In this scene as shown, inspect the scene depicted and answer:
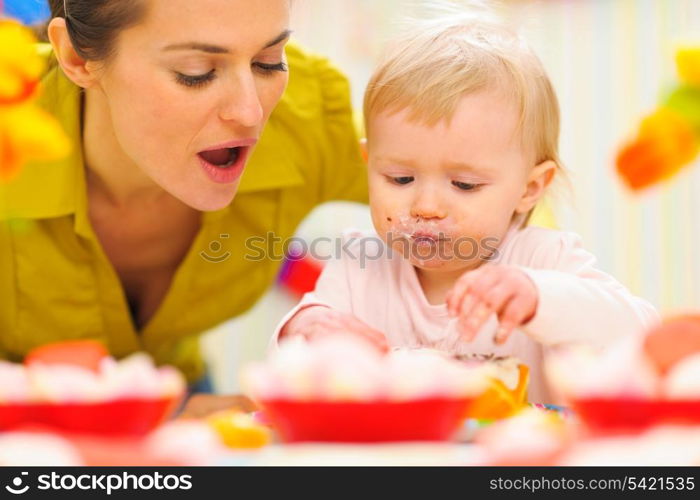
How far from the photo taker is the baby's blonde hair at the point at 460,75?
0.95 m

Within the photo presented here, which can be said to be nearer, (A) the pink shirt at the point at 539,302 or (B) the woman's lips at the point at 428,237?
(A) the pink shirt at the point at 539,302

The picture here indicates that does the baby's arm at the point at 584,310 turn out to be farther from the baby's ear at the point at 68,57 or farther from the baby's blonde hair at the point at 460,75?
the baby's ear at the point at 68,57

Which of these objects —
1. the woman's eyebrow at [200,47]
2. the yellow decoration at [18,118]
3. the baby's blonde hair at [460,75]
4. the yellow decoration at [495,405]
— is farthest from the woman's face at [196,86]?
the yellow decoration at [495,405]

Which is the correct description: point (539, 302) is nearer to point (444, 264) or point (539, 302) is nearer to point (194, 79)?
point (444, 264)

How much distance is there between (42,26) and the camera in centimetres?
114

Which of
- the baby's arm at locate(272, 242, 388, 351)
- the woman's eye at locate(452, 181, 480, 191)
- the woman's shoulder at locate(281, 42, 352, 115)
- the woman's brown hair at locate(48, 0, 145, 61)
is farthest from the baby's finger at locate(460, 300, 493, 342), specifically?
the woman's shoulder at locate(281, 42, 352, 115)

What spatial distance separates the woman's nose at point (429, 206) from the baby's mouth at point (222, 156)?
8.5 inches

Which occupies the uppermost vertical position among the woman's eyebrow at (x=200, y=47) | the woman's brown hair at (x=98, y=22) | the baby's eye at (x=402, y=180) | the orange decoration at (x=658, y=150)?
the woman's brown hair at (x=98, y=22)

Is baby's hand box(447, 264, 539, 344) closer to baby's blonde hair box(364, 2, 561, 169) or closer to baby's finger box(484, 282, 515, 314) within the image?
baby's finger box(484, 282, 515, 314)

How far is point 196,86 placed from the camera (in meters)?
0.91

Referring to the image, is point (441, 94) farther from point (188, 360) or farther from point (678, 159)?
point (188, 360)

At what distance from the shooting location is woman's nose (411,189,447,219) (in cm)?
93

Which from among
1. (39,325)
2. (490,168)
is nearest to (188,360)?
(39,325)

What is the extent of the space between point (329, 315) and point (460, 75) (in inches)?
10.8
